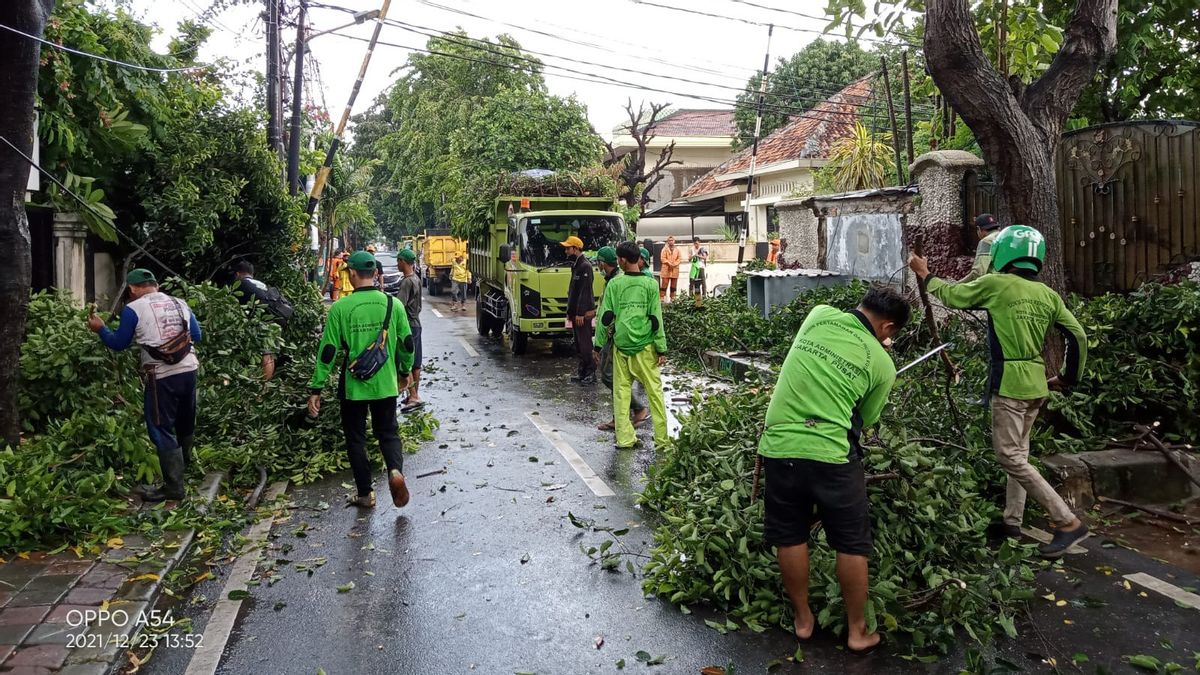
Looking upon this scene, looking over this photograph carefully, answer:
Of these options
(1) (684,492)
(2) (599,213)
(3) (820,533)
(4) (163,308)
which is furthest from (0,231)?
(2) (599,213)

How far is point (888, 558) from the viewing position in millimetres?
4672

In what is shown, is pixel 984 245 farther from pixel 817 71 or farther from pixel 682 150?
pixel 682 150

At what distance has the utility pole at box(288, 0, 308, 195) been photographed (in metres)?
18.0

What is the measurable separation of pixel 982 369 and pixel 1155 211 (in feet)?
10.2

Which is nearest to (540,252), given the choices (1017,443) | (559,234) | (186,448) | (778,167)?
(559,234)

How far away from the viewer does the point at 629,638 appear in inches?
180

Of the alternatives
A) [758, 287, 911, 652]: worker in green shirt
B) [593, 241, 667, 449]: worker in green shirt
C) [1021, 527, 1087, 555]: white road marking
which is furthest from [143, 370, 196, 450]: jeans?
[1021, 527, 1087, 555]: white road marking

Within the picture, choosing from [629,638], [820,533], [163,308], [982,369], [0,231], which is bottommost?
[629,638]

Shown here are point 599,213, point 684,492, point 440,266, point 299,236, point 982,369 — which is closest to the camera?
point 684,492

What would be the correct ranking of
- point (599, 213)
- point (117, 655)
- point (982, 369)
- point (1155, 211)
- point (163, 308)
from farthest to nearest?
point (599, 213), point (1155, 211), point (982, 369), point (163, 308), point (117, 655)

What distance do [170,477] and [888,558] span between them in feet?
16.0

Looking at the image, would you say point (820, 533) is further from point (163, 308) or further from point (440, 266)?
point (440, 266)

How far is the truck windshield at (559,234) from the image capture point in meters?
15.2

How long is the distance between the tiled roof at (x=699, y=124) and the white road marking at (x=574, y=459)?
3696 centimetres
